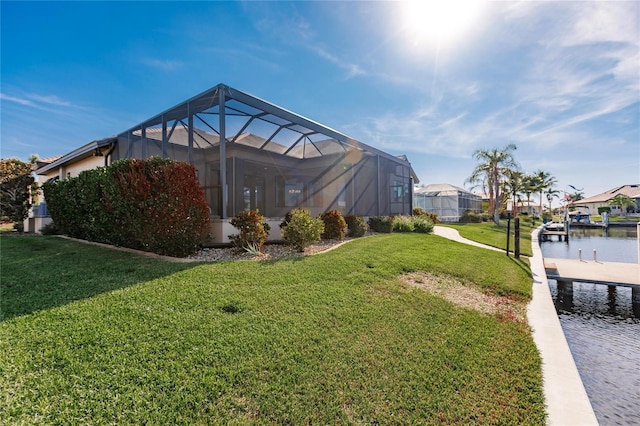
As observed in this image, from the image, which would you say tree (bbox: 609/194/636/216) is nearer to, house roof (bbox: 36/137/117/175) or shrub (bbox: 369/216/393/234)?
shrub (bbox: 369/216/393/234)

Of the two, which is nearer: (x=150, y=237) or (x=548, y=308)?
(x=548, y=308)

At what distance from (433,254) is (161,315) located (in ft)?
24.1

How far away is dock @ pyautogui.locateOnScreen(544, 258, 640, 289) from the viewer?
7.91 m

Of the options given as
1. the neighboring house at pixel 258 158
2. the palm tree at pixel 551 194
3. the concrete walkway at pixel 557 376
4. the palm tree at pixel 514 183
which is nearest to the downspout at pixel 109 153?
the neighboring house at pixel 258 158

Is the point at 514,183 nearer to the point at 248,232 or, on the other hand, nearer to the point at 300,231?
the point at 300,231

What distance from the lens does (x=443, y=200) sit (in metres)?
31.4

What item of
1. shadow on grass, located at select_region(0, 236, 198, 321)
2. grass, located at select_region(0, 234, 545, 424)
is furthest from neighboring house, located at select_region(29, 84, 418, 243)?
grass, located at select_region(0, 234, 545, 424)

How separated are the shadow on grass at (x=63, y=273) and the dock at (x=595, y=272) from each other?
425 inches

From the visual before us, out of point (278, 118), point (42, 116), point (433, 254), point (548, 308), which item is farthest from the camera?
point (42, 116)

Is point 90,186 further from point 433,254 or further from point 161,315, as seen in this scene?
point 433,254

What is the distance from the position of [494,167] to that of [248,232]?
2944 centimetres

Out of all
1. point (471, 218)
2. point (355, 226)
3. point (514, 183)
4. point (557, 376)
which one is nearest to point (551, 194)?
point (514, 183)

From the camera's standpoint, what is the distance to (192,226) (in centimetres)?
659

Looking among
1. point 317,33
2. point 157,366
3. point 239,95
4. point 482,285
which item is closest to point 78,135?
point 239,95
